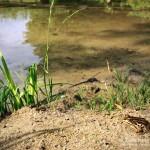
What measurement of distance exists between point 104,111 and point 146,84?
2.50 ft

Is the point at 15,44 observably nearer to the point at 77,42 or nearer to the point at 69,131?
the point at 77,42

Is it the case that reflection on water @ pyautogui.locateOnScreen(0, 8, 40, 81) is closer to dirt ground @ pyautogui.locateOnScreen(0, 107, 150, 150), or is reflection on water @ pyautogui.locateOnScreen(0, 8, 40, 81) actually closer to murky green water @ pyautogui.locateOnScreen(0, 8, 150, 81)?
murky green water @ pyautogui.locateOnScreen(0, 8, 150, 81)

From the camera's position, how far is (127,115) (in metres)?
2.85

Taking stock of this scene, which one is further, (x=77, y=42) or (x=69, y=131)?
(x=77, y=42)

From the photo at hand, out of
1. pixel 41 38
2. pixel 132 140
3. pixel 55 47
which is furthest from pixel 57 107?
pixel 41 38

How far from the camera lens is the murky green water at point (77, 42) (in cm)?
566

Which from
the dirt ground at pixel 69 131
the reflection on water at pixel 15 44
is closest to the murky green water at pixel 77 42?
the reflection on water at pixel 15 44

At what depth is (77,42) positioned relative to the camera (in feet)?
23.9

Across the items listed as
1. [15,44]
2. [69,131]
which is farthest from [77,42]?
[69,131]

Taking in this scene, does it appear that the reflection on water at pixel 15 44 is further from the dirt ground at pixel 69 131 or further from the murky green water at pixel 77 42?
the dirt ground at pixel 69 131

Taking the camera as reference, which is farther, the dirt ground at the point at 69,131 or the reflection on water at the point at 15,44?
the reflection on water at the point at 15,44

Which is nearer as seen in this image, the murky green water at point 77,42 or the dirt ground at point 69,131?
the dirt ground at point 69,131

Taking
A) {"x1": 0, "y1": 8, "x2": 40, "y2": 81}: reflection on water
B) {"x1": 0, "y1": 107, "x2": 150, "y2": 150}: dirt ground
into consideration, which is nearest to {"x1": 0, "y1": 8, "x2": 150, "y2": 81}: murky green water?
{"x1": 0, "y1": 8, "x2": 40, "y2": 81}: reflection on water

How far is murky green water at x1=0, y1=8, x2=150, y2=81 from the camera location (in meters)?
5.66
